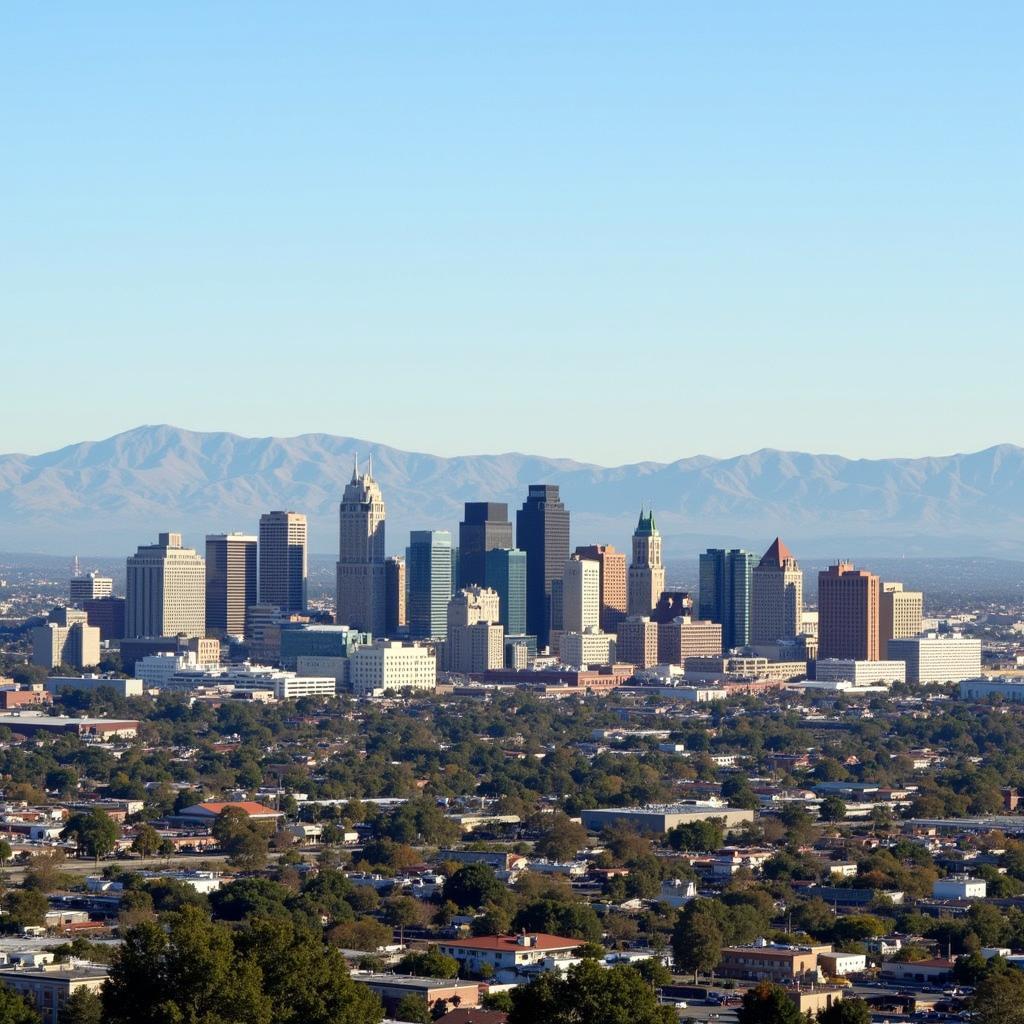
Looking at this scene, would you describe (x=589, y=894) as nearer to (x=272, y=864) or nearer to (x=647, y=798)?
(x=272, y=864)

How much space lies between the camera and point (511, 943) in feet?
229

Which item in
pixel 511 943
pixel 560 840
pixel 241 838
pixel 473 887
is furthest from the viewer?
pixel 560 840

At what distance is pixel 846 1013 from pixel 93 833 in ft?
138

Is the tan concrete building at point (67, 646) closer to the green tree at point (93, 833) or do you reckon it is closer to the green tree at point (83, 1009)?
the green tree at point (93, 833)

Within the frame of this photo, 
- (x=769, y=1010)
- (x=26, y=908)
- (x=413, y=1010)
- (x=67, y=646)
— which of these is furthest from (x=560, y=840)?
(x=67, y=646)

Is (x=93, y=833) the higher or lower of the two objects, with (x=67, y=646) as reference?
lower

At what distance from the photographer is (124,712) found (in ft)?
537

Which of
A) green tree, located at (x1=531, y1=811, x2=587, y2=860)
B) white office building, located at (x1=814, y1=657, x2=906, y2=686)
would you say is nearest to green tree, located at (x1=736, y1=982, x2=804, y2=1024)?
green tree, located at (x1=531, y1=811, x2=587, y2=860)

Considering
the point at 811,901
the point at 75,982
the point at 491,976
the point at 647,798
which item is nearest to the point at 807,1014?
the point at 491,976

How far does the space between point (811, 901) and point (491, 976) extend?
638 inches

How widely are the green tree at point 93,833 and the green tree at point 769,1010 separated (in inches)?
1597

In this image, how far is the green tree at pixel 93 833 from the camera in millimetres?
94250

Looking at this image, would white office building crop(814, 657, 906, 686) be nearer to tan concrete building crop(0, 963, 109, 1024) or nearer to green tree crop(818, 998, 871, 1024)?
tan concrete building crop(0, 963, 109, 1024)

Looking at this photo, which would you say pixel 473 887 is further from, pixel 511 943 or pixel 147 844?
pixel 147 844
